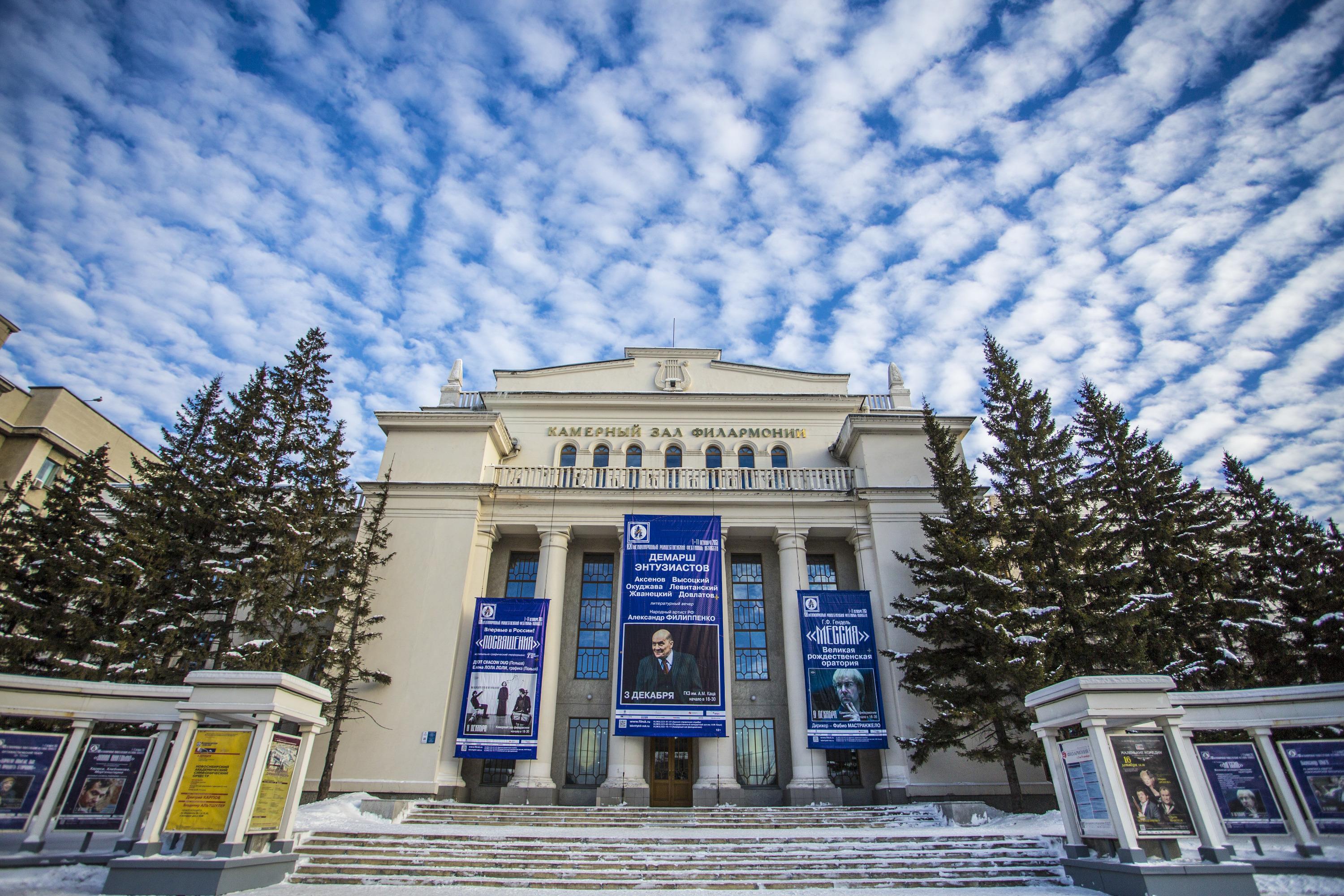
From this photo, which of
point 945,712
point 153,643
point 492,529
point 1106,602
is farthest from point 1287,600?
point 153,643

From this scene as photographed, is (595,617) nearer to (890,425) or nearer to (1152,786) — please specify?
(890,425)

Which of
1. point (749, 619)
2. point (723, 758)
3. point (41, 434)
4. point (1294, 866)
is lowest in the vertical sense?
point (1294, 866)

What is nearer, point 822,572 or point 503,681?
point 503,681

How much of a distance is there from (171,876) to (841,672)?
14.6 meters

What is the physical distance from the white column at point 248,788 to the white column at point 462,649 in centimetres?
799

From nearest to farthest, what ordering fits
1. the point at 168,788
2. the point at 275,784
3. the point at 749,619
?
the point at 168,788 < the point at 275,784 < the point at 749,619

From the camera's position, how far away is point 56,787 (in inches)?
413

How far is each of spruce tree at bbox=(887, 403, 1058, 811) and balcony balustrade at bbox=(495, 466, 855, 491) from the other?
3.95 meters

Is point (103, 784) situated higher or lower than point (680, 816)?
higher

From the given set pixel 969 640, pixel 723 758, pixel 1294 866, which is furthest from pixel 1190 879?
pixel 723 758

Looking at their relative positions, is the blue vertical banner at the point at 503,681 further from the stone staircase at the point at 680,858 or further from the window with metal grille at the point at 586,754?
the stone staircase at the point at 680,858

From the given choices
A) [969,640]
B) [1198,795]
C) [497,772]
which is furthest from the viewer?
[497,772]

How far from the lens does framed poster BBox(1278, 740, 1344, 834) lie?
9094mm

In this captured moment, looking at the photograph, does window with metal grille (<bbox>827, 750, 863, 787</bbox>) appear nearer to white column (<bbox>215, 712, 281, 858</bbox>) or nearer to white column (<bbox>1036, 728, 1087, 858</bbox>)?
white column (<bbox>1036, 728, 1087, 858</bbox>)
